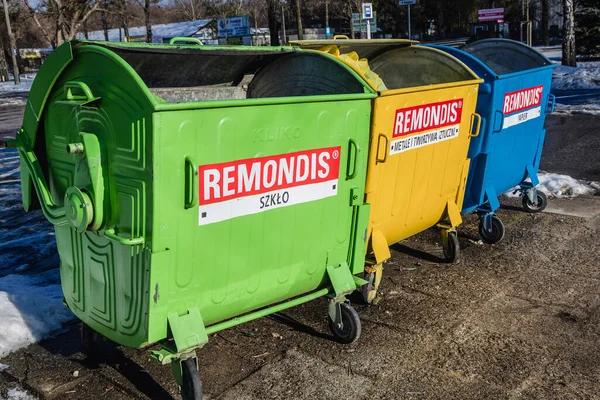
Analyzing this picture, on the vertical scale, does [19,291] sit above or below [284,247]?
below

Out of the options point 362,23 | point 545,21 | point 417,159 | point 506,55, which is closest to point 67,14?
point 362,23

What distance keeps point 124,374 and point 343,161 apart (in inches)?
66.7

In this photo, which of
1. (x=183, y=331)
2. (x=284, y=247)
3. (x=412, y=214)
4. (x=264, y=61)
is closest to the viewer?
(x=183, y=331)

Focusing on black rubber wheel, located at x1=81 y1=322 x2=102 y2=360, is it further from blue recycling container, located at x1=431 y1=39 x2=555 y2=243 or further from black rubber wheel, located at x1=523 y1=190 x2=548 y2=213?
black rubber wheel, located at x1=523 y1=190 x2=548 y2=213

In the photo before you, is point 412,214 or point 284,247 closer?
point 284,247

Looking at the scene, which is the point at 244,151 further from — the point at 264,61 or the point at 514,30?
the point at 514,30

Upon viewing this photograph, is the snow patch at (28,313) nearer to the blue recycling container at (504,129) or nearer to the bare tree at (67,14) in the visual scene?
the blue recycling container at (504,129)

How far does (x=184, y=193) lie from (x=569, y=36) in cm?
2035

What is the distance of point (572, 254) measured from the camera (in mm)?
5207

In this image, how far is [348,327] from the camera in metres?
3.73

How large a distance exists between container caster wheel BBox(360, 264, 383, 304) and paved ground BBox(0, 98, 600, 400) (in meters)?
0.09

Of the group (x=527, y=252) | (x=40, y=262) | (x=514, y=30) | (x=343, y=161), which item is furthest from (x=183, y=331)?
(x=514, y=30)

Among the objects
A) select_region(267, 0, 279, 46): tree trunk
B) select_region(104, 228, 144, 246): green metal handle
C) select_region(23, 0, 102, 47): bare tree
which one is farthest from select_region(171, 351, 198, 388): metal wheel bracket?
select_region(23, 0, 102, 47): bare tree

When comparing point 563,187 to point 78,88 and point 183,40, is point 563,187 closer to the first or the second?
point 183,40
